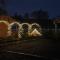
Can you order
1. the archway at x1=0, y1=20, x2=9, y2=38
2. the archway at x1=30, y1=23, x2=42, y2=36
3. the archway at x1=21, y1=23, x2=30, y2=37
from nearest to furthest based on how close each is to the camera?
1. the archway at x1=0, y1=20, x2=9, y2=38
2. the archway at x1=21, y1=23, x2=30, y2=37
3. the archway at x1=30, y1=23, x2=42, y2=36

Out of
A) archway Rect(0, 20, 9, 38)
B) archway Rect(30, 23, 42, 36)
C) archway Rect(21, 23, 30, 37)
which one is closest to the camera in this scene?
archway Rect(0, 20, 9, 38)

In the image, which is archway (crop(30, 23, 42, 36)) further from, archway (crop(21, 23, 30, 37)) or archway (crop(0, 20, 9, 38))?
archway (crop(0, 20, 9, 38))

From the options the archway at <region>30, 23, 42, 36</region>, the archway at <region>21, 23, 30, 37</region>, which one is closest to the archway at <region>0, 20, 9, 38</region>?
the archway at <region>21, 23, 30, 37</region>

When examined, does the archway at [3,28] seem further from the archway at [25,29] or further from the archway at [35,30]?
the archway at [35,30]

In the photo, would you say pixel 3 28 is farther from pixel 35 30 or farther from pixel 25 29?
pixel 35 30

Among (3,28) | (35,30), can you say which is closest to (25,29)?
(35,30)

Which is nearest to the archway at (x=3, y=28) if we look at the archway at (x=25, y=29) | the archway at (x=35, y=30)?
the archway at (x=25, y=29)

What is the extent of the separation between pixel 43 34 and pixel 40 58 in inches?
770

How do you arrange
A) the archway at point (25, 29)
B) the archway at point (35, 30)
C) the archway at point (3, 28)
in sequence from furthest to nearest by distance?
the archway at point (35, 30) → the archway at point (25, 29) → the archway at point (3, 28)

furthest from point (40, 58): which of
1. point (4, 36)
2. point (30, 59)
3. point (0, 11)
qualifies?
point (0, 11)

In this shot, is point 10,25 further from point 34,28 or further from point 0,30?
point 34,28

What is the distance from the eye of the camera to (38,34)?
29.0 m

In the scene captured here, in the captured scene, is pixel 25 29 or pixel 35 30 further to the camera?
pixel 35 30

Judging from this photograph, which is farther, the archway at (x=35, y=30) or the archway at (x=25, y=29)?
the archway at (x=35, y=30)
